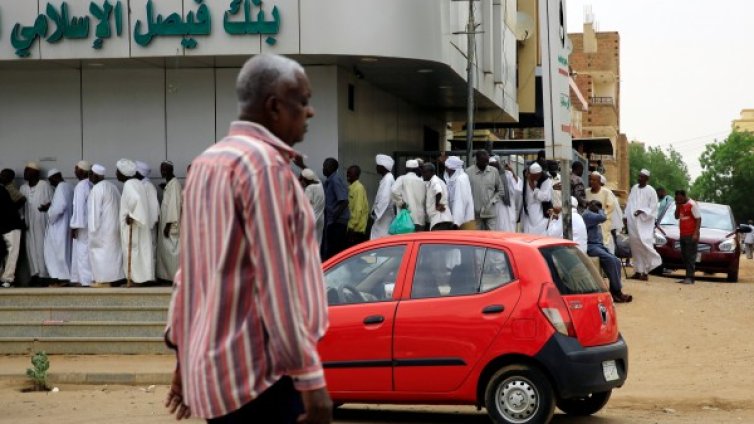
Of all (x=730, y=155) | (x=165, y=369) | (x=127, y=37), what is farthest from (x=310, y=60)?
(x=730, y=155)

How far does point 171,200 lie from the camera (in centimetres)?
1723

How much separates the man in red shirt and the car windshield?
8.67ft

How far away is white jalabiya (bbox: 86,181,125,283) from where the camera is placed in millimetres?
17219

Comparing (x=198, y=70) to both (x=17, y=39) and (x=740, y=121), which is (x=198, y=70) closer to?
(x=17, y=39)

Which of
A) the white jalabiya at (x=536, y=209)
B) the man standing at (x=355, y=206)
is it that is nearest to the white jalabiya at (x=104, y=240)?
the man standing at (x=355, y=206)

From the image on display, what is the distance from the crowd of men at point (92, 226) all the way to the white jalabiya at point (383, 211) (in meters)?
2.63

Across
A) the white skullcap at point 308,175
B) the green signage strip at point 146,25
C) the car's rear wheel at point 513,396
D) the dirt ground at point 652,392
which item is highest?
the green signage strip at point 146,25

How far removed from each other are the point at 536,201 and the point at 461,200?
57.5 inches

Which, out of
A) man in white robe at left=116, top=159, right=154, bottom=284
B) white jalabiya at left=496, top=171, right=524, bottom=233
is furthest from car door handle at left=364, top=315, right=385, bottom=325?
white jalabiya at left=496, top=171, right=524, bottom=233

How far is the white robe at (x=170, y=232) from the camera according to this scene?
17266mm

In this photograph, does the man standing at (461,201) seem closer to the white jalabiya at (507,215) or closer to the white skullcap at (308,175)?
the white jalabiya at (507,215)

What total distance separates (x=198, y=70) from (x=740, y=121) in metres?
167

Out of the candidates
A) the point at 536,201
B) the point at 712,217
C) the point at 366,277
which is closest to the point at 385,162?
the point at 536,201

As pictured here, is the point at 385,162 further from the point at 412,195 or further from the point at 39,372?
the point at 39,372
